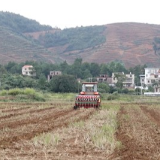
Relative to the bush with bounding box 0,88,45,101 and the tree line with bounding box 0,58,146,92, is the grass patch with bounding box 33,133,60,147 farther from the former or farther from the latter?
the tree line with bounding box 0,58,146,92

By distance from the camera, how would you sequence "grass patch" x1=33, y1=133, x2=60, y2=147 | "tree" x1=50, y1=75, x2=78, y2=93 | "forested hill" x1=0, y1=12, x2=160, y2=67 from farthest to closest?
"forested hill" x1=0, y1=12, x2=160, y2=67
"tree" x1=50, y1=75, x2=78, y2=93
"grass patch" x1=33, y1=133, x2=60, y2=147

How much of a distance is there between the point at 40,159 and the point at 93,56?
156158 mm

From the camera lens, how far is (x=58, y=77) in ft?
235

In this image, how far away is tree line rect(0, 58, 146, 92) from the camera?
235ft

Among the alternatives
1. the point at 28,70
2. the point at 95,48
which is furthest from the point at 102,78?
the point at 95,48

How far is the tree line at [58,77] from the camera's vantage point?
71.5 meters

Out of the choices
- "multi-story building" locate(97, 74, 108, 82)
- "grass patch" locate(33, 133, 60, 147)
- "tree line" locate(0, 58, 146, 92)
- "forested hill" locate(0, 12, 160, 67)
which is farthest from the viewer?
"forested hill" locate(0, 12, 160, 67)

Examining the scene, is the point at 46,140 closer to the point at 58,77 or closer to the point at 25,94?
the point at 25,94

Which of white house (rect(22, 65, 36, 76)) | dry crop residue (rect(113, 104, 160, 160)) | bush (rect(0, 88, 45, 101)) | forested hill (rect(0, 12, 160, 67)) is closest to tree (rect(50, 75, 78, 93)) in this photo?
bush (rect(0, 88, 45, 101))

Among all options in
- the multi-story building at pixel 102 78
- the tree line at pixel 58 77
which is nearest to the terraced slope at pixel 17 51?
the tree line at pixel 58 77

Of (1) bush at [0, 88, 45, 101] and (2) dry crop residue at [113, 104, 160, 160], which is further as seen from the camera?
(1) bush at [0, 88, 45, 101]

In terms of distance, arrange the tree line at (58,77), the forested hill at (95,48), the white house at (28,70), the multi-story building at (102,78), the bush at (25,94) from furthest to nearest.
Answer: the forested hill at (95,48), the multi-story building at (102,78), the white house at (28,70), the tree line at (58,77), the bush at (25,94)

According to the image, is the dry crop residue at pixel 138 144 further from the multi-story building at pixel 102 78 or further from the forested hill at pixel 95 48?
the forested hill at pixel 95 48

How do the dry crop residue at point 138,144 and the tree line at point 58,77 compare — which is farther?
the tree line at point 58,77
